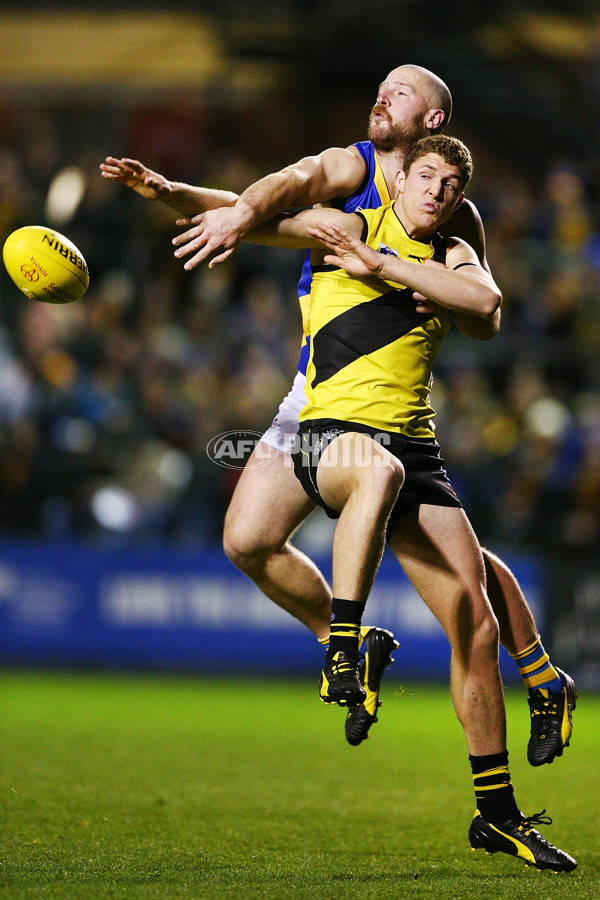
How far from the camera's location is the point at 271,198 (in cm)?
485

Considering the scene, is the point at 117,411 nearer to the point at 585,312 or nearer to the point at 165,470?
the point at 165,470

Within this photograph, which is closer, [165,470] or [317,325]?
[317,325]

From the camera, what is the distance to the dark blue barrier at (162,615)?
11.0 m

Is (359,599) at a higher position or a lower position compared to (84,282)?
lower

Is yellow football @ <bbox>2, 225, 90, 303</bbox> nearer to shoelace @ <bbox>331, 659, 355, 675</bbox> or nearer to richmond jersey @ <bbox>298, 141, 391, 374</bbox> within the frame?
richmond jersey @ <bbox>298, 141, 391, 374</bbox>

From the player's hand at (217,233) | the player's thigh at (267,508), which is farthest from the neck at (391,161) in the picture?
the player's thigh at (267,508)

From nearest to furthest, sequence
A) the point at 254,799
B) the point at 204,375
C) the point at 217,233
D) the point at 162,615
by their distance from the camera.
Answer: the point at 217,233 → the point at 254,799 → the point at 162,615 → the point at 204,375

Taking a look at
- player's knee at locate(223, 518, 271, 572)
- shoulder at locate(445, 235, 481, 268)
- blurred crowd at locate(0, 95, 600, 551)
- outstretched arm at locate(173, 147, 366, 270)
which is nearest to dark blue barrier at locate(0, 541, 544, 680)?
blurred crowd at locate(0, 95, 600, 551)

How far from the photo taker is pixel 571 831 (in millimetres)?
5734

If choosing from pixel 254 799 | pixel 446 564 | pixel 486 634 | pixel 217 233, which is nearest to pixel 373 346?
pixel 217 233

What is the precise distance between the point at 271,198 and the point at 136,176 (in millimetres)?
548

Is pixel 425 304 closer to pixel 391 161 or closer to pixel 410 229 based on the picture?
pixel 410 229

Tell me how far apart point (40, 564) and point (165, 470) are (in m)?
1.38

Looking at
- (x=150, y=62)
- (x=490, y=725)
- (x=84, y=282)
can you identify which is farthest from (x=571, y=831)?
(x=150, y=62)
